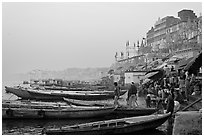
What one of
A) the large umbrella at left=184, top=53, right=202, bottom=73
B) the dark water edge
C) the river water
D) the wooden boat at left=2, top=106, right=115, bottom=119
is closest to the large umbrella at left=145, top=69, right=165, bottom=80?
the large umbrella at left=184, top=53, right=202, bottom=73

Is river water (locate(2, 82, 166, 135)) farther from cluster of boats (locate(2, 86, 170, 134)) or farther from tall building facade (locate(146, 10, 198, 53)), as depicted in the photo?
tall building facade (locate(146, 10, 198, 53))

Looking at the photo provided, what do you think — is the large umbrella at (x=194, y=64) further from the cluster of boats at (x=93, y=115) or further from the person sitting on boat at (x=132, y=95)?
the cluster of boats at (x=93, y=115)

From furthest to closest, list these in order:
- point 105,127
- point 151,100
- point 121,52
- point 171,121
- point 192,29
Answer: point 121,52
point 192,29
point 151,100
point 171,121
point 105,127

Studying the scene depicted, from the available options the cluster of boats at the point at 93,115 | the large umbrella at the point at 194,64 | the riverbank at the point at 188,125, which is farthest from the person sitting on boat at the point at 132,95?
the riverbank at the point at 188,125

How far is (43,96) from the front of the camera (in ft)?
74.1

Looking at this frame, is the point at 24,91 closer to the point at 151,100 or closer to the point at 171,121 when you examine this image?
the point at 151,100

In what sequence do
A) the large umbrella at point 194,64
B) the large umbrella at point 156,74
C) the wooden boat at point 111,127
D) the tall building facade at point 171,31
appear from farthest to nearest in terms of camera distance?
the tall building facade at point 171,31
the large umbrella at point 156,74
the large umbrella at point 194,64
the wooden boat at point 111,127

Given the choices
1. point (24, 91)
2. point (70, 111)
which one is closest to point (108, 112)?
point (70, 111)

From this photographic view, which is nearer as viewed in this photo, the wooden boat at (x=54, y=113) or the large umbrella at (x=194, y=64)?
the wooden boat at (x=54, y=113)

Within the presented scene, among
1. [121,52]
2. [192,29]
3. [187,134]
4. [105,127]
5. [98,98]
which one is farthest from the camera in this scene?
[121,52]

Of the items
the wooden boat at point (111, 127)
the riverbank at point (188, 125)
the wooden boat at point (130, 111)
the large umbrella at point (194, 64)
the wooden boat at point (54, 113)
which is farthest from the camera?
the large umbrella at point (194, 64)

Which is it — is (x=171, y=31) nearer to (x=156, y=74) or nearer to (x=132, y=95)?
(x=156, y=74)

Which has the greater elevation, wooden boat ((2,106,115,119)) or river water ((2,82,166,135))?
wooden boat ((2,106,115,119))

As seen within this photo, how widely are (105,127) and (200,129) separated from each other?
3.31 meters
